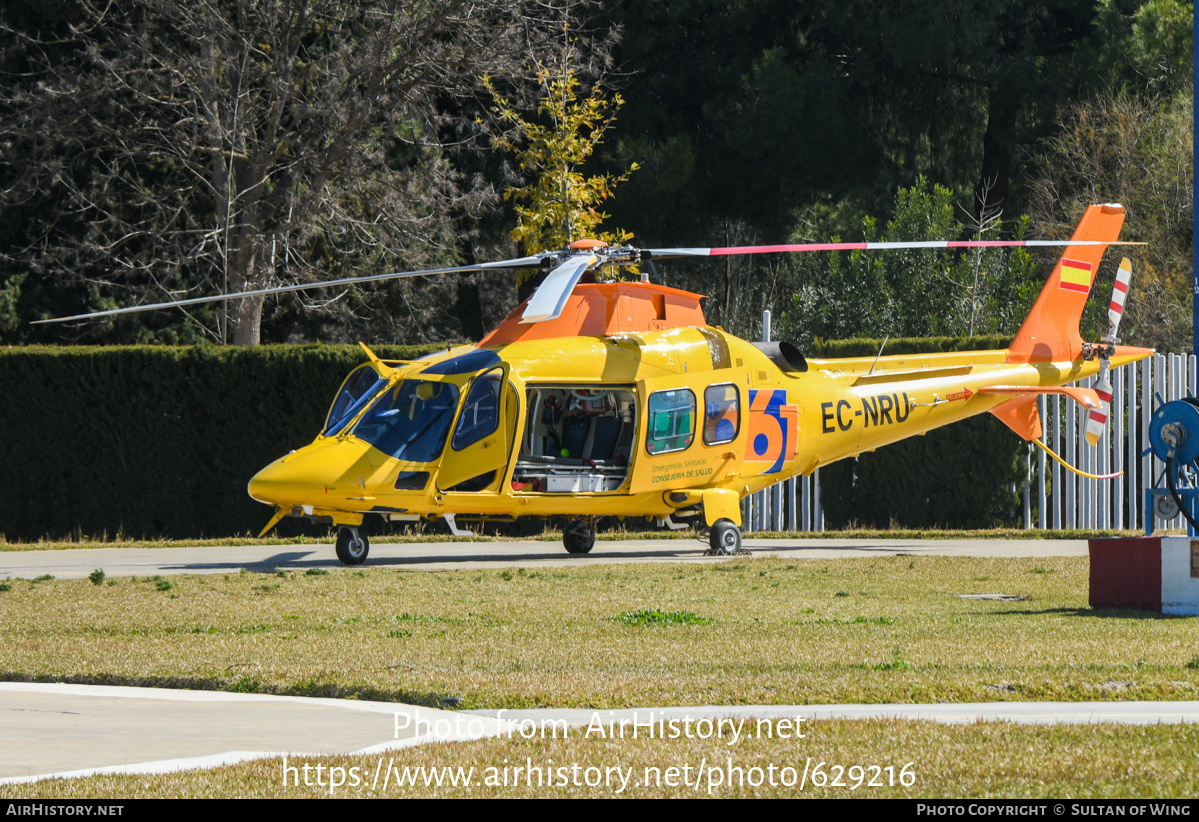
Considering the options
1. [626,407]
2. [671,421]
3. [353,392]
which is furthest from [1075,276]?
[353,392]

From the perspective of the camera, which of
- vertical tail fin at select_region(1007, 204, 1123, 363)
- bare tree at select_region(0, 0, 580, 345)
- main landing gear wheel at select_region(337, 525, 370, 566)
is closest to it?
main landing gear wheel at select_region(337, 525, 370, 566)

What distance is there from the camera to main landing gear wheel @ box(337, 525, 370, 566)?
1661 centimetres

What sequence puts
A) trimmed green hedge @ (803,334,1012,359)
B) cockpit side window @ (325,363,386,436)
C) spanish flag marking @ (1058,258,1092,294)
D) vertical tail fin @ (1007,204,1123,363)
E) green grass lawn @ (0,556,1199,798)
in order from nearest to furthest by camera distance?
green grass lawn @ (0,556,1199,798) < cockpit side window @ (325,363,386,436) < vertical tail fin @ (1007,204,1123,363) < spanish flag marking @ (1058,258,1092,294) < trimmed green hedge @ (803,334,1012,359)

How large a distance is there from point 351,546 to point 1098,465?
11.6 metres

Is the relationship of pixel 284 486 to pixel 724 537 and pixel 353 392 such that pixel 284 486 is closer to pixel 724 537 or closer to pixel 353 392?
pixel 353 392

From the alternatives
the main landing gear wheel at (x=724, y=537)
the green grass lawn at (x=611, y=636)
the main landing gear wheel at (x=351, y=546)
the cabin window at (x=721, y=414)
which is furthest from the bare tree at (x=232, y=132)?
the green grass lawn at (x=611, y=636)

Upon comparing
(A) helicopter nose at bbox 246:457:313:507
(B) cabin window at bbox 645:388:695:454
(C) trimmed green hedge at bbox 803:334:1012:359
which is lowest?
(A) helicopter nose at bbox 246:457:313:507

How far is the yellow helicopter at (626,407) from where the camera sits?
53.3ft

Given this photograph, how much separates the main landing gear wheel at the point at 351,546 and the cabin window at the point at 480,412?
→ 164 centimetres

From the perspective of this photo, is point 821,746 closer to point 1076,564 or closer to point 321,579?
point 321,579

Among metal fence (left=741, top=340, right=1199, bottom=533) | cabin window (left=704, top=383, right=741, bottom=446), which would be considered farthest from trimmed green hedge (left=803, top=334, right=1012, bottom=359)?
cabin window (left=704, top=383, right=741, bottom=446)

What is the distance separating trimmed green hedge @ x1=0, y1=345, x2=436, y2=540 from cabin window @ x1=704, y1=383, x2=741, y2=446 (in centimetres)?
606

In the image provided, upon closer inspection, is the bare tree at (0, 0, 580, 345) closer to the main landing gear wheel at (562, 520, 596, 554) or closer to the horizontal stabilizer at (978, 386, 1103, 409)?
the main landing gear wheel at (562, 520, 596, 554)

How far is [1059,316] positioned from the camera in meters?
20.2
